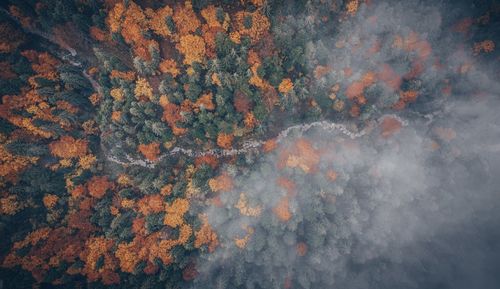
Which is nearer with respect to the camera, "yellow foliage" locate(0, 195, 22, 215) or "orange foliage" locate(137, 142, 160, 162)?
"yellow foliage" locate(0, 195, 22, 215)

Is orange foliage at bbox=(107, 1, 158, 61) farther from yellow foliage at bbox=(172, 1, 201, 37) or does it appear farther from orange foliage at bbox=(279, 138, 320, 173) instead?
orange foliage at bbox=(279, 138, 320, 173)

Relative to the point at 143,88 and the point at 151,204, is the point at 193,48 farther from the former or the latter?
the point at 151,204

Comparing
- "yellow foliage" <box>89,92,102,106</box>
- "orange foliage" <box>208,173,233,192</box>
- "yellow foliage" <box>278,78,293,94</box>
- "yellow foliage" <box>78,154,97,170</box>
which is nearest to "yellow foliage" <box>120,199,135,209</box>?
"yellow foliage" <box>78,154,97,170</box>

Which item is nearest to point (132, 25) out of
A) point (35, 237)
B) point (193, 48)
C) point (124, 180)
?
point (193, 48)

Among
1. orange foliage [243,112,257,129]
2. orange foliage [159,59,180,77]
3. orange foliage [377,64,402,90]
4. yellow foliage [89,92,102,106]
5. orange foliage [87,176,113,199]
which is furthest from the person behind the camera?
orange foliage [87,176,113,199]

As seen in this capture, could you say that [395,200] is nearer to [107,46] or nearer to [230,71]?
[230,71]

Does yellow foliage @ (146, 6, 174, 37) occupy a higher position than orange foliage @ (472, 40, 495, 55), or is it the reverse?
yellow foliage @ (146, 6, 174, 37)

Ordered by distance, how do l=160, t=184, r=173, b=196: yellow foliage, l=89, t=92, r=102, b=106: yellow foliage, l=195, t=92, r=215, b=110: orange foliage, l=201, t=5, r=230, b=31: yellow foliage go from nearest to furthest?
l=201, t=5, r=230, b=31: yellow foliage
l=195, t=92, r=215, b=110: orange foliage
l=160, t=184, r=173, b=196: yellow foliage
l=89, t=92, r=102, b=106: yellow foliage

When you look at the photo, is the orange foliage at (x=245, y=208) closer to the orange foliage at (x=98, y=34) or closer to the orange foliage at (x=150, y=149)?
the orange foliage at (x=150, y=149)
